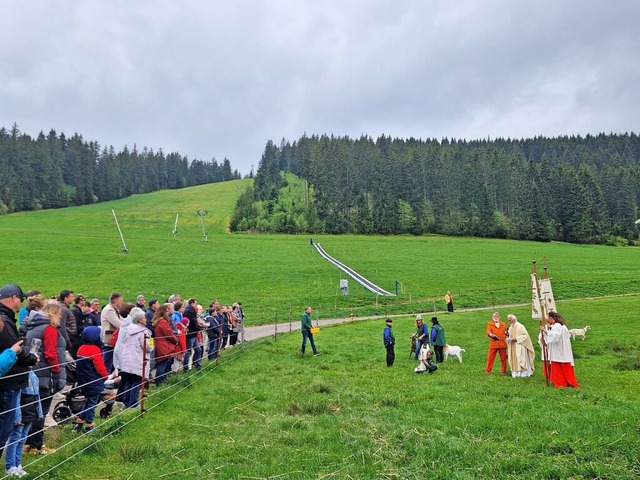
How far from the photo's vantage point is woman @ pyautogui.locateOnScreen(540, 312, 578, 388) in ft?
40.4

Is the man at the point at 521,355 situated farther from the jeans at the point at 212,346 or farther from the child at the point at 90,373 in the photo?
the child at the point at 90,373

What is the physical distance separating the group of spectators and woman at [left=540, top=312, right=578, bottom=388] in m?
10.3

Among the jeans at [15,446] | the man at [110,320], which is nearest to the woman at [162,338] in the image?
the man at [110,320]

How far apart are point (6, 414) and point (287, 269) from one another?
1897 inches

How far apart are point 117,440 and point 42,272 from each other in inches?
1865

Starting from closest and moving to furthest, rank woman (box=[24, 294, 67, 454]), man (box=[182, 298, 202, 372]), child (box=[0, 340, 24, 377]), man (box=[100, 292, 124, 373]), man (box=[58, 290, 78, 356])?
child (box=[0, 340, 24, 377])
woman (box=[24, 294, 67, 454])
man (box=[58, 290, 78, 356])
man (box=[100, 292, 124, 373])
man (box=[182, 298, 202, 372])

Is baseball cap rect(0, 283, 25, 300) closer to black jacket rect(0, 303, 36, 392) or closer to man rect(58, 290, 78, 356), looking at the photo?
black jacket rect(0, 303, 36, 392)

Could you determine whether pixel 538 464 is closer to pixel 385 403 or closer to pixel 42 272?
pixel 385 403

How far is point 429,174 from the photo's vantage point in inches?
5044

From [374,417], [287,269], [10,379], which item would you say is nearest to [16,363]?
[10,379]

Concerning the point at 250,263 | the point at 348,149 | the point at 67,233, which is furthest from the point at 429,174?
the point at 67,233

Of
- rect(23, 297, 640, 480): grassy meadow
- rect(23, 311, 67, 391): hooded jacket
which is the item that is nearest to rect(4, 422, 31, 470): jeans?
rect(23, 297, 640, 480): grassy meadow

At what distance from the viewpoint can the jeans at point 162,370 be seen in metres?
11.9

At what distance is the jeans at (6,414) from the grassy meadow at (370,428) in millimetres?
765
